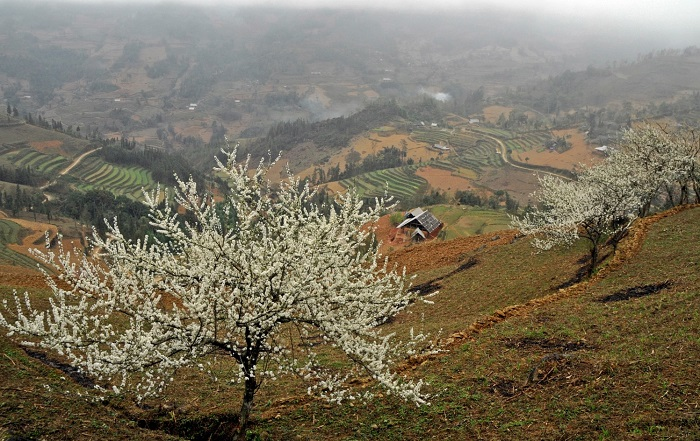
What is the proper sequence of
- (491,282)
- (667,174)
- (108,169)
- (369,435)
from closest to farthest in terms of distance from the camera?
(369,435)
(491,282)
(667,174)
(108,169)

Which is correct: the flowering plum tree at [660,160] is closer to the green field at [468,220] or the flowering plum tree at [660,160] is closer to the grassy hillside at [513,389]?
the grassy hillside at [513,389]

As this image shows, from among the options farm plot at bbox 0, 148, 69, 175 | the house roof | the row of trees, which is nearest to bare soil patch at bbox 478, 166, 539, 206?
the house roof

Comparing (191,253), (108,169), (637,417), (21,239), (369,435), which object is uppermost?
(191,253)

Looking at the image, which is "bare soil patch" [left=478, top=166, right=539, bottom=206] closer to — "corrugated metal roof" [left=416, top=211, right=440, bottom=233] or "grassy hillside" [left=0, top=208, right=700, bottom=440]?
"corrugated metal roof" [left=416, top=211, right=440, bottom=233]

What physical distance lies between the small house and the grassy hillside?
45.1m

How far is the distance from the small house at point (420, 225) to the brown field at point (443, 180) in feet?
265

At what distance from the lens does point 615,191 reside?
85.7 feet

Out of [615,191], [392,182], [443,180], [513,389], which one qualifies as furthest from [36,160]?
[513,389]

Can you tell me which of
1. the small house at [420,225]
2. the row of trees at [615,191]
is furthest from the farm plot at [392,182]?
the row of trees at [615,191]

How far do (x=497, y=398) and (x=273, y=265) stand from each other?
27.1 ft

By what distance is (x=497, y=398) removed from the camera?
47.0ft

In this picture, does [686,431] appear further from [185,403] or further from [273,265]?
[185,403]

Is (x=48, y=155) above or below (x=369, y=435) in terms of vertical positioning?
below

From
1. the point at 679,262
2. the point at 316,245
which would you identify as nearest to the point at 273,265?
the point at 316,245
